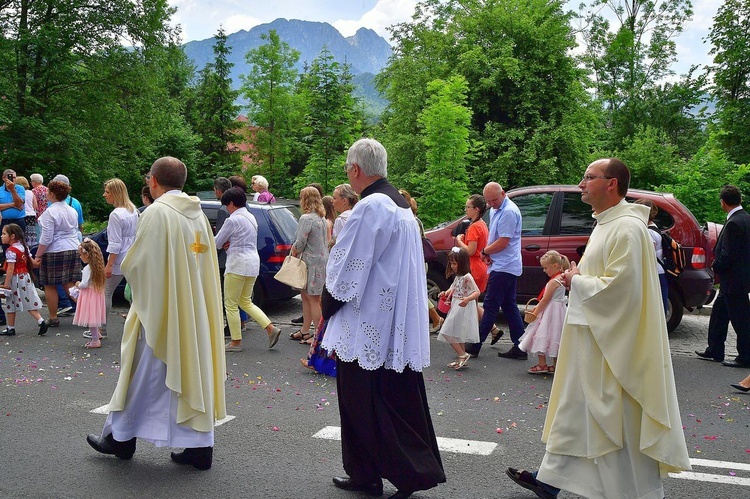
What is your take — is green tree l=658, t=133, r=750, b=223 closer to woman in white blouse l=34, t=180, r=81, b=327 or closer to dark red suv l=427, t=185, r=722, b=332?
dark red suv l=427, t=185, r=722, b=332

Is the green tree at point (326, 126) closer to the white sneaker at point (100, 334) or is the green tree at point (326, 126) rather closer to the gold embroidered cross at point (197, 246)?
the white sneaker at point (100, 334)

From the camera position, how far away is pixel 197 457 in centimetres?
488

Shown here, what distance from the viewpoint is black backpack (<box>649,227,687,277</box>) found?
A: 346 inches

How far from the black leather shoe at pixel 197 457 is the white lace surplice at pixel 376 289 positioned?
48.6 inches

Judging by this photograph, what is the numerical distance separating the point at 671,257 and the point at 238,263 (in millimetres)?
5040

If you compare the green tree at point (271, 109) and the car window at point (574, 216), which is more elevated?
the green tree at point (271, 109)

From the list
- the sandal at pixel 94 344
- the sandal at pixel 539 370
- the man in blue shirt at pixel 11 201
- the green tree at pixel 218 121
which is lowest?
the sandal at pixel 94 344

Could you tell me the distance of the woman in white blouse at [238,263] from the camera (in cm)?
870

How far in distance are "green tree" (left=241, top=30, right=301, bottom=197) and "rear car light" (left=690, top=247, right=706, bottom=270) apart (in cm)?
2940

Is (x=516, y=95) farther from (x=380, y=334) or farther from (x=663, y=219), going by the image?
(x=380, y=334)

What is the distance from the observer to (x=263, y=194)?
1164 cm

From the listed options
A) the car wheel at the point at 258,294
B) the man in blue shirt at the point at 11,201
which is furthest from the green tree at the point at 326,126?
the car wheel at the point at 258,294

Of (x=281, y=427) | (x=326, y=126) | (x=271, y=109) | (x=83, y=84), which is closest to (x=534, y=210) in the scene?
(x=281, y=427)

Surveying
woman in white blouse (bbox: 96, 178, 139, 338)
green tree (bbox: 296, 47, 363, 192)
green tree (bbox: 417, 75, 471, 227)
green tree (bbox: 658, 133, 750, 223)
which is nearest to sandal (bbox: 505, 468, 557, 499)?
woman in white blouse (bbox: 96, 178, 139, 338)
